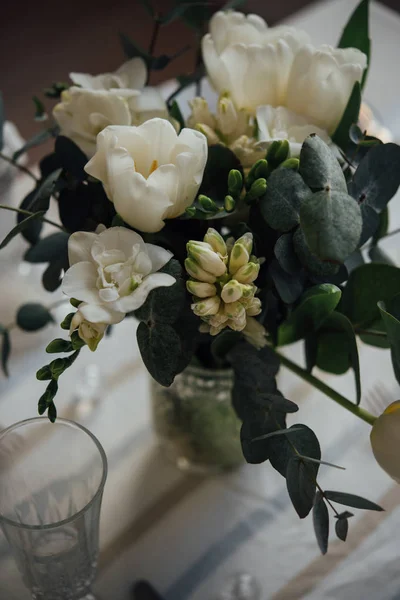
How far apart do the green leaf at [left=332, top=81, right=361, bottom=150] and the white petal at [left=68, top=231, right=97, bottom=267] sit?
226 millimetres

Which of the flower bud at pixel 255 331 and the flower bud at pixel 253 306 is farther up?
the flower bud at pixel 253 306

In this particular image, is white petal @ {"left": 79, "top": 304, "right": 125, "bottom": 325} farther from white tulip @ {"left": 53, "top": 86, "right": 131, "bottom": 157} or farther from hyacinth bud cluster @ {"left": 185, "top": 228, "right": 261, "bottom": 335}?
white tulip @ {"left": 53, "top": 86, "right": 131, "bottom": 157}

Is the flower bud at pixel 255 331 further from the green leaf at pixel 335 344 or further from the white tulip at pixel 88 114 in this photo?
the white tulip at pixel 88 114

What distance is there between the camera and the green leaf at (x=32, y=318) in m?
0.75

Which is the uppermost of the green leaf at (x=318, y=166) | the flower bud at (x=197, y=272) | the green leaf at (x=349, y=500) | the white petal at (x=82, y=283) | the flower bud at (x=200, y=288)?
the green leaf at (x=318, y=166)

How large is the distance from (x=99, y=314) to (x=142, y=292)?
28mm

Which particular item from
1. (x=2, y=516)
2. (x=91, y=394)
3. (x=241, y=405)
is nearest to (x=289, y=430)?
(x=241, y=405)

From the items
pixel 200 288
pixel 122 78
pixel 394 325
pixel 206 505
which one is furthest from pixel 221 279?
pixel 206 505

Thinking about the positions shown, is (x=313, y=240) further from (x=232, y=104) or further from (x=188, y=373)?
(x=188, y=373)

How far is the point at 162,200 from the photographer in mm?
438

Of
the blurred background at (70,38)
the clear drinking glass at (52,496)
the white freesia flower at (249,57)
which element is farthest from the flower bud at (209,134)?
the blurred background at (70,38)

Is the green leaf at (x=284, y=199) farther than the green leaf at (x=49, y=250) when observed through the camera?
No

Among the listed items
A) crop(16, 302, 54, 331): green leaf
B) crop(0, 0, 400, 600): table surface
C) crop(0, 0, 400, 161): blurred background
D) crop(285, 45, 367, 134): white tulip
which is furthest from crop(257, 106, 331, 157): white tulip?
crop(0, 0, 400, 161): blurred background

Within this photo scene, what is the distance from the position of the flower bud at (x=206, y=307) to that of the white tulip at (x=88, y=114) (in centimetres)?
17
